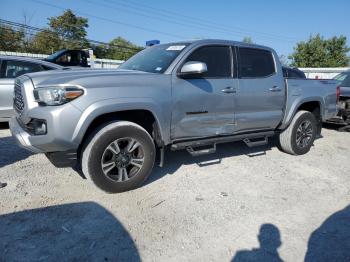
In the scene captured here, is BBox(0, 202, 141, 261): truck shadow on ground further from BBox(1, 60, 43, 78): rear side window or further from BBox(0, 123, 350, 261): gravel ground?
BBox(1, 60, 43, 78): rear side window

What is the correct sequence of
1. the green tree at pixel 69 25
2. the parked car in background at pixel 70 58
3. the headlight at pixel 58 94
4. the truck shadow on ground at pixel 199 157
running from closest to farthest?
the headlight at pixel 58 94
the truck shadow on ground at pixel 199 157
the parked car in background at pixel 70 58
the green tree at pixel 69 25

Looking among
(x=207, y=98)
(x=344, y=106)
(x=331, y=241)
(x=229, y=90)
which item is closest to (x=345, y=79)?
(x=344, y=106)

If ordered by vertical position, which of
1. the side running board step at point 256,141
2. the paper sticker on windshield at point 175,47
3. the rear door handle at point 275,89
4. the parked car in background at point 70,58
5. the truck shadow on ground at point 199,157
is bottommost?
the truck shadow on ground at point 199,157

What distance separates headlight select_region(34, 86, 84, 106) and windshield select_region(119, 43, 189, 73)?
124 centimetres

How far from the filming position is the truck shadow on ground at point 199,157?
16.0 feet

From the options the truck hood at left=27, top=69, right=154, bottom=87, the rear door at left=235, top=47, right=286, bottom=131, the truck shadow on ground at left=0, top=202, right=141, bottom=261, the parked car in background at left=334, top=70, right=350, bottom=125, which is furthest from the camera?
the parked car in background at left=334, top=70, right=350, bottom=125

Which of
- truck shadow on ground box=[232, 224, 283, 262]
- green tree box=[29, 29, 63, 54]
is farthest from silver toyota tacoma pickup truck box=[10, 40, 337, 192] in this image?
green tree box=[29, 29, 63, 54]

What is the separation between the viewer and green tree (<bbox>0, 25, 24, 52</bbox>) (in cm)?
3042

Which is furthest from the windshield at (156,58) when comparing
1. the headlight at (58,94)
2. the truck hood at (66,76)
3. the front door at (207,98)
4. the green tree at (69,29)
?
the green tree at (69,29)

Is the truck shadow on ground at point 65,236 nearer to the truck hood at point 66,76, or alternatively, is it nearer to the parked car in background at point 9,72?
the truck hood at point 66,76

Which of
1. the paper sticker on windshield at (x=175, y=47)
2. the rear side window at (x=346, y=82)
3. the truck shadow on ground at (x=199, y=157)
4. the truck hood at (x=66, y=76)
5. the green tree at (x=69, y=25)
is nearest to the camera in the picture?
the truck hood at (x=66, y=76)

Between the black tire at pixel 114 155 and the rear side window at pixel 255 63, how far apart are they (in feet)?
6.61

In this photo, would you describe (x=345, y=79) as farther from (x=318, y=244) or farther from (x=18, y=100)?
(x=18, y=100)

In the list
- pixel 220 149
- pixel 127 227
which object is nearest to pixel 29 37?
pixel 220 149
